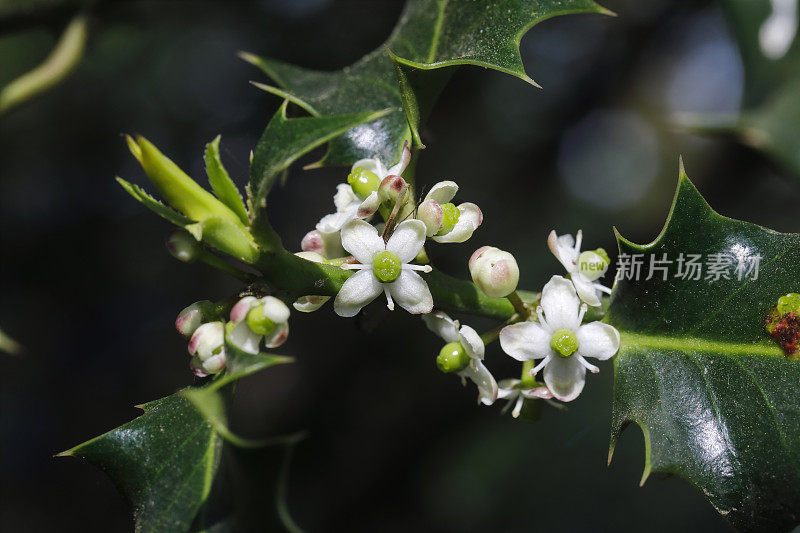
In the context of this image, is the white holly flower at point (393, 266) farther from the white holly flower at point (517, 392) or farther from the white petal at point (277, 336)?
the white holly flower at point (517, 392)

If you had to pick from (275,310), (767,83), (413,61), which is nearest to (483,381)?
(275,310)

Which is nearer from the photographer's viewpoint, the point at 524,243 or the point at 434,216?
the point at 434,216

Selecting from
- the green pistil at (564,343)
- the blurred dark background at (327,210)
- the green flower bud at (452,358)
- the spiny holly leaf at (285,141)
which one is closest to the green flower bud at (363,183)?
the spiny holly leaf at (285,141)

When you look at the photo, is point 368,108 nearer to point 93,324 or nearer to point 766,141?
point 766,141

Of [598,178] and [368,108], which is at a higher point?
[368,108]

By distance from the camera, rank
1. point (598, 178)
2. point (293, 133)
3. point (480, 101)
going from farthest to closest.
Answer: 1. point (598, 178)
2. point (480, 101)
3. point (293, 133)

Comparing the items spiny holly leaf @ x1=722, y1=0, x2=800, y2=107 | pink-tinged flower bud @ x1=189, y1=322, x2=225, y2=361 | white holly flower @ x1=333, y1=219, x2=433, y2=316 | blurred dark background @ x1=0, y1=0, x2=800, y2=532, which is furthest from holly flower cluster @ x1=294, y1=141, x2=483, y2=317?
blurred dark background @ x1=0, y1=0, x2=800, y2=532

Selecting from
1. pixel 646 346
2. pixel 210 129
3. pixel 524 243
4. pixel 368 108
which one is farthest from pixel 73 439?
pixel 646 346

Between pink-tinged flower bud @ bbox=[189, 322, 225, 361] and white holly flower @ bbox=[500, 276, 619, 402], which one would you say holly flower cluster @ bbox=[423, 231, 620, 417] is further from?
pink-tinged flower bud @ bbox=[189, 322, 225, 361]
